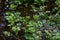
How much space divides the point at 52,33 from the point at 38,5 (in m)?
0.56

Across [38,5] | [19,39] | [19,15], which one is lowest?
[19,39]

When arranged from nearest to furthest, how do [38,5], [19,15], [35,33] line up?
[35,33], [19,15], [38,5]

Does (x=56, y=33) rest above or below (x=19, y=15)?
below

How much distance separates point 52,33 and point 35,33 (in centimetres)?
24

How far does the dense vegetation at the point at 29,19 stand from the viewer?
253 centimetres

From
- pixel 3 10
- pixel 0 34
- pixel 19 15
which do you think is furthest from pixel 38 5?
pixel 0 34

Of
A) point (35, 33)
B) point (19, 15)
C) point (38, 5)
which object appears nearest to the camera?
point (35, 33)

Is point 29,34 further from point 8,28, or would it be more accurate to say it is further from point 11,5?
point 11,5

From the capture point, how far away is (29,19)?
271 cm

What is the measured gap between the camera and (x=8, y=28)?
2598 mm

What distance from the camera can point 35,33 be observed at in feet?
8.26

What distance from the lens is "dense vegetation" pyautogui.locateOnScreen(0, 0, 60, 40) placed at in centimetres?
253

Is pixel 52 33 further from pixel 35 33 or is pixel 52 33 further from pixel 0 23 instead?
pixel 0 23

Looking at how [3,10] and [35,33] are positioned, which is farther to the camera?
[3,10]
